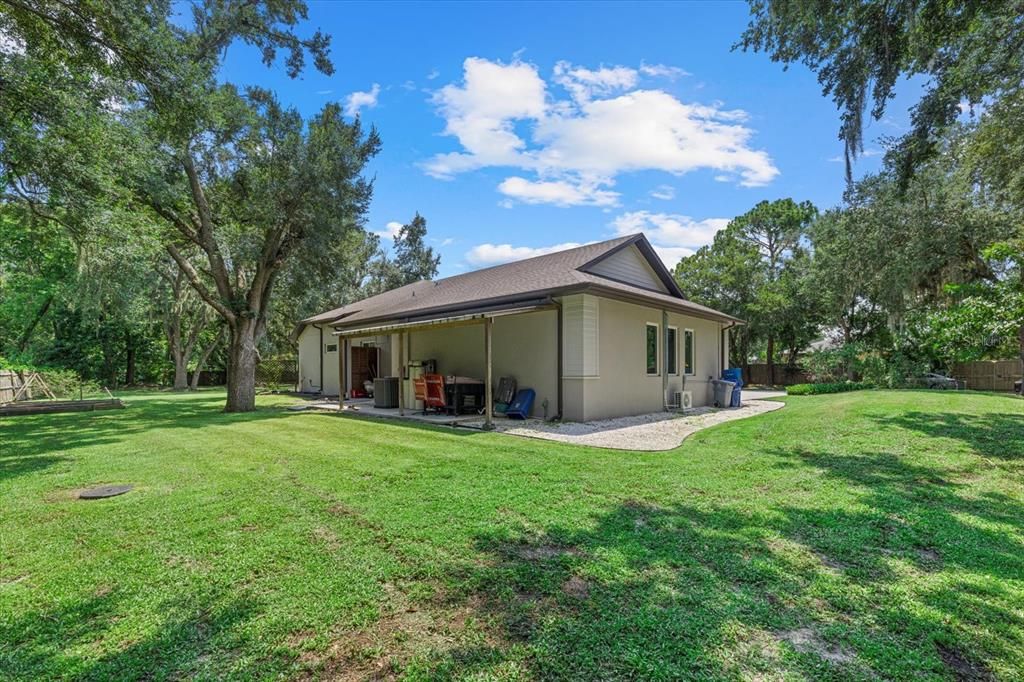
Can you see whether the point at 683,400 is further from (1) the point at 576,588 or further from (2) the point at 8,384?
(2) the point at 8,384

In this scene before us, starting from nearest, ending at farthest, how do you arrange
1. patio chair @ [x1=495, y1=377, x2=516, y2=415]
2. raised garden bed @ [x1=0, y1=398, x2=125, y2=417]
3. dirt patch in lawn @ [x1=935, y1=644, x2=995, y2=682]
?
dirt patch in lawn @ [x1=935, y1=644, x2=995, y2=682] → patio chair @ [x1=495, y1=377, x2=516, y2=415] → raised garden bed @ [x1=0, y1=398, x2=125, y2=417]

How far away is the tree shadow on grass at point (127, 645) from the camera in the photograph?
206 cm

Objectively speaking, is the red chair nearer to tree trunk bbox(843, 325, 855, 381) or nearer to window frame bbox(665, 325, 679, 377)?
window frame bbox(665, 325, 679, 377)

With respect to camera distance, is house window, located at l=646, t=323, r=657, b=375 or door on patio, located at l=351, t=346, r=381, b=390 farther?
door on patio, located at l=351, t=346, r=381, b=390

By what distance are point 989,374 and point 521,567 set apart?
27416 millimetres

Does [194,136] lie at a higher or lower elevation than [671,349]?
higher

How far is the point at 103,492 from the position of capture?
4.84 metres

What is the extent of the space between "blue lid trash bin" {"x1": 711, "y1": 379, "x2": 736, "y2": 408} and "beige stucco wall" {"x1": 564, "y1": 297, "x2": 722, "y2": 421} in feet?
4.63

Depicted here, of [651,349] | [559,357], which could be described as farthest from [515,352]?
[651,349]

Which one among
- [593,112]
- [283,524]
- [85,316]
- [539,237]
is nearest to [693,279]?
[539,237]

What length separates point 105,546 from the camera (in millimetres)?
3475

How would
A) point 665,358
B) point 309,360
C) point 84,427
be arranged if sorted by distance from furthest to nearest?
1. point 309,360
2. point 665,358
3. point 84,427

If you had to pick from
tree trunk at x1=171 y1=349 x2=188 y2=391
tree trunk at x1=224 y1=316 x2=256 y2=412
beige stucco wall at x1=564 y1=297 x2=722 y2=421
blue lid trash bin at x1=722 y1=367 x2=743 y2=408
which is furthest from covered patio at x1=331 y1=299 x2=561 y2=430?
tree trunk at x1=171 y1=349 x2=188 y2=391

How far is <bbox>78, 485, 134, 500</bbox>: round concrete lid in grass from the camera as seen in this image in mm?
4727
